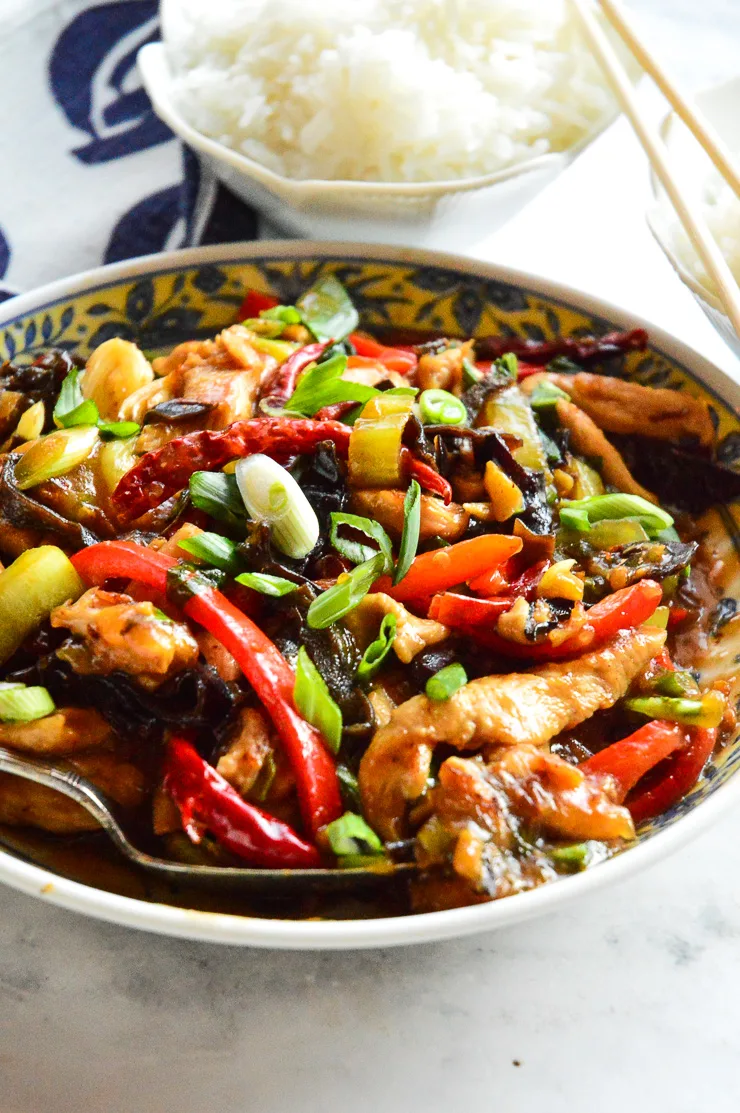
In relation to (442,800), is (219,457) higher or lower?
higher

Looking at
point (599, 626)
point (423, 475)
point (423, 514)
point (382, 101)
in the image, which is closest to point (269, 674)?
point (423, 514)

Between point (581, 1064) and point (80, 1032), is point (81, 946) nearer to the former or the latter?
point (80, 1032)

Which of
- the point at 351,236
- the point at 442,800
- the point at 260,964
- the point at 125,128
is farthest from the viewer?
the point at 125,128

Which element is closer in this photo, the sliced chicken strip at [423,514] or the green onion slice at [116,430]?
the sliced chicken strip at [423,514]

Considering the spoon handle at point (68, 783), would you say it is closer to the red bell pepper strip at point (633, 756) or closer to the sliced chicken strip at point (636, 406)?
the red bell pepper strip at point (633, 756)

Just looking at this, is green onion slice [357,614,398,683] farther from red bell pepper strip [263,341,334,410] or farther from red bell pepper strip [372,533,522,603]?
red bell pepper strip [263,341,334,410]

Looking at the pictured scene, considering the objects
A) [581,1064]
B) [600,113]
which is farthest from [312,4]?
[581,1064]

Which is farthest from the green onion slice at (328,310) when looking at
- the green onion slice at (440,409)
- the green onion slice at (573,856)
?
the green onion slice at (573,856)
